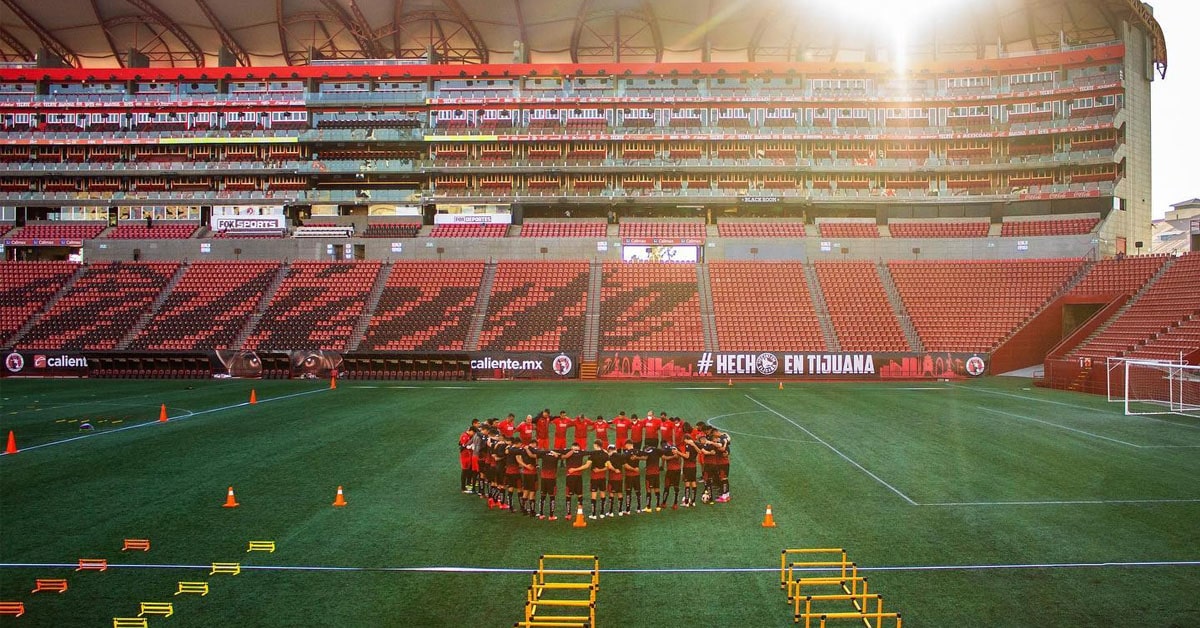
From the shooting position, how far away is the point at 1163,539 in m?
12.3

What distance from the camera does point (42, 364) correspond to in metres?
41.9

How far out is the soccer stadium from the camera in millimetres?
11195

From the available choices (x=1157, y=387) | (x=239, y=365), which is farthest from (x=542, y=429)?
(x=239, y=365)

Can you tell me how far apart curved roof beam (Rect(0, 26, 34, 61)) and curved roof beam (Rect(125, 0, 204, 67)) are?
554 inches

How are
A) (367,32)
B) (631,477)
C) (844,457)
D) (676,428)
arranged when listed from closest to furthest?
(631,477)
(676,428)
(844,457)
(367,32)


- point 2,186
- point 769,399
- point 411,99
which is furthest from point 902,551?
point 2,186

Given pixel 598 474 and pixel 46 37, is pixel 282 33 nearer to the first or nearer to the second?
pixel 46 37

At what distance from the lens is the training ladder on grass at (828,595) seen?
8.78 m

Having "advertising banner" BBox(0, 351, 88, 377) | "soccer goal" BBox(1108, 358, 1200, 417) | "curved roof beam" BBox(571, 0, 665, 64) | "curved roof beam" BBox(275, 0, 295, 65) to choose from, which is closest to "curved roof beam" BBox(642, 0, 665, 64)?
"curved roof beam" BBox(571, 0, 665, 64)

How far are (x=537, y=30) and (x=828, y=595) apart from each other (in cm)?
6345

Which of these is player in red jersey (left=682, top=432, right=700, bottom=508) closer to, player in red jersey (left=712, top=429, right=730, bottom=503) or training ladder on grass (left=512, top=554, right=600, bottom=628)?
player in red jersey (left=712, top=429, right=730, bottom=503)

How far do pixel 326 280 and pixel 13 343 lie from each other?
62.5ft

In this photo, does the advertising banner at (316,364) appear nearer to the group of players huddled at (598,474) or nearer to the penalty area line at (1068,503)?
the group of players huddled at (598,474)

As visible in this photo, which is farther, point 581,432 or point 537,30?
point 537,30
